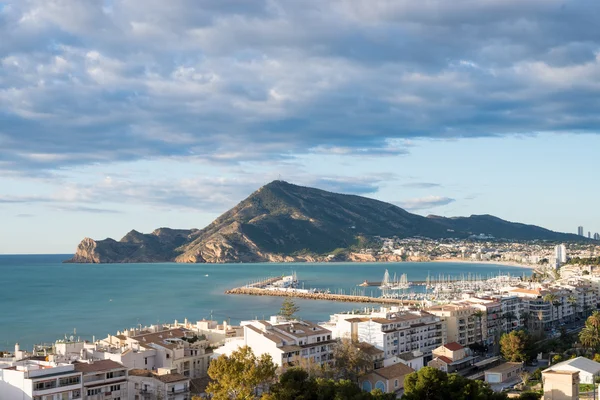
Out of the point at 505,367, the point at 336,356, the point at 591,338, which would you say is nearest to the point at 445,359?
the point at 505,367

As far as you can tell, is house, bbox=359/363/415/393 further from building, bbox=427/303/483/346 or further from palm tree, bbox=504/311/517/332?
palm tree, bbox=504/311/517/332

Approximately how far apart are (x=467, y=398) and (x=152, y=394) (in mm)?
14208

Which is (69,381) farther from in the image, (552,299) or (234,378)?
(552,299)

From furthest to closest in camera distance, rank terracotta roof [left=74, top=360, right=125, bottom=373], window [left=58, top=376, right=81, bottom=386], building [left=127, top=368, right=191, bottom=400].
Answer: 1. building [left=127, top=368, right=191, bottom=400]
2. terracotta roof [left=74, top=360, right=125, bottom=373]
3. window [left=58, top=376, right=81, bottom=386]

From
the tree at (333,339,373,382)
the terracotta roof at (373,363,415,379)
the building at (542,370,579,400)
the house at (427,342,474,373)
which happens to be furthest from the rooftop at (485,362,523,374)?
the building at (542,370,579,400)

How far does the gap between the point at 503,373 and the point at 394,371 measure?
23.0 feet

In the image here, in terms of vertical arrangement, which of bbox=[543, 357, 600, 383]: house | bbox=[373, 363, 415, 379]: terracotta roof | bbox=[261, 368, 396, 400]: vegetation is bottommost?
bbox=[373, 363, 415, 379]: terracotta roof

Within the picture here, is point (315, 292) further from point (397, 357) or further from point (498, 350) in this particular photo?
point (397, 357)

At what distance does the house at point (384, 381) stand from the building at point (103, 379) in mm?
12695

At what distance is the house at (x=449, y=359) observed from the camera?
44312 millimetres

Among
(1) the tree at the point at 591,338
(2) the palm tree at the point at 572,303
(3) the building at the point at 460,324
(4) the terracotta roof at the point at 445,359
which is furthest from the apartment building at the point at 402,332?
(2) the palm tree at the point at 572,303

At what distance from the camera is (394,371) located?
3897 cm

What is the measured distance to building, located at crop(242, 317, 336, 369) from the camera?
36.9 meters

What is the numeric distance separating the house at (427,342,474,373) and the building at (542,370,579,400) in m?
12.8
